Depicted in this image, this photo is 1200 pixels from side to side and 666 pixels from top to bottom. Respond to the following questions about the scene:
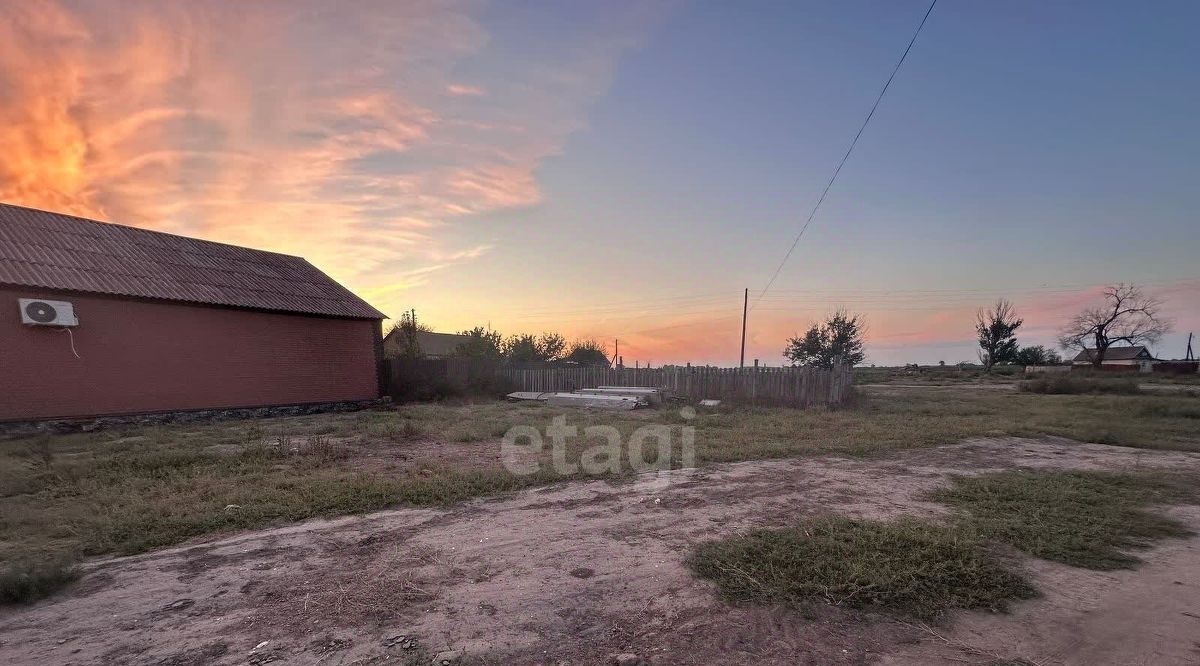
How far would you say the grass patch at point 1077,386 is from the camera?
21.4 metres

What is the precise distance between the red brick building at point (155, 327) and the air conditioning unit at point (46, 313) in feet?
0.08

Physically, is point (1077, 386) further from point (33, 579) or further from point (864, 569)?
point (33, 579)

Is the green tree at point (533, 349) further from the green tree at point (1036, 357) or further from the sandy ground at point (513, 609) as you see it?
the green tree at point (1036, 357)

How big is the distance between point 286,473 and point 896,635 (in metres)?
6.98

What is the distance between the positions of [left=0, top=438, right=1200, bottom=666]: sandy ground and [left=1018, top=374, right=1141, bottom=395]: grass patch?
23.5 metres

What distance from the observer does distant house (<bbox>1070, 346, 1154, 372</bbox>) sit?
49.2 metres

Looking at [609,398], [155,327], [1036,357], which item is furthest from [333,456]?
[1036,357]

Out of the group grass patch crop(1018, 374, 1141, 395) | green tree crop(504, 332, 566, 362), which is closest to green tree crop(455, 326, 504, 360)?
green tree crop(504, 332, 566, 362)

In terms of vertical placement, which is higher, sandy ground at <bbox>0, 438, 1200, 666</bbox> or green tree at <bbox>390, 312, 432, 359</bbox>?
green tree at <bbox>390, 312, 432, 359</bbox>

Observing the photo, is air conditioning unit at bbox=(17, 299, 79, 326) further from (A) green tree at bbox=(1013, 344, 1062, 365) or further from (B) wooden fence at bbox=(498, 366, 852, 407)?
(A) green tree at bbox=(1013, 344, 1062, 365)

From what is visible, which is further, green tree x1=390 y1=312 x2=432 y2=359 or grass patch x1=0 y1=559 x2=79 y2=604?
green tree x1=390 y1=312 x2=432 y2=359

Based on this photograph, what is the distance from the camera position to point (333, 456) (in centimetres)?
763

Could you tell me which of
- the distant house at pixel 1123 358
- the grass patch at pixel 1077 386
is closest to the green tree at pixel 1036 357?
the distant house at pixel 1123 358

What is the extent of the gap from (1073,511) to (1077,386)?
2381cm
